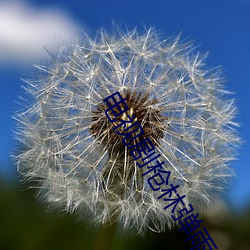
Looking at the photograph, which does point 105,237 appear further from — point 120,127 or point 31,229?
point 31,229

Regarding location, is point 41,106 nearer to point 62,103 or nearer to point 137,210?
point 62,103

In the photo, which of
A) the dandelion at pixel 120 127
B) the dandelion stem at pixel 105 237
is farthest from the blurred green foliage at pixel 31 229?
the dandelion stem at pixel 105 237

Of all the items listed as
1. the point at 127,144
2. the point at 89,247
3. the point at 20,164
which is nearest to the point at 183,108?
the point at 127,144

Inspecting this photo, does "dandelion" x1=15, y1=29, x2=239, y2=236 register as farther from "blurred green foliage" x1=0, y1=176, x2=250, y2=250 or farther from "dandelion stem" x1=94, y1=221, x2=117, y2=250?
"blurred green foliage" x1=0, y1=176, x2=250, y2=250

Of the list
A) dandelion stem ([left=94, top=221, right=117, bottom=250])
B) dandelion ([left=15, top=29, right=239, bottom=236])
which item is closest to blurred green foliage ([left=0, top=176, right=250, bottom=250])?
dandelion ([left=15, top=29, right=239, bottom=236])

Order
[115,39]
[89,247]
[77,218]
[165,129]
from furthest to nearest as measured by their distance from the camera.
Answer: [89,247] < [115,39] < [165,129] < [77,218]

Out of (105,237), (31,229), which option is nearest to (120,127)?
(105,237)
